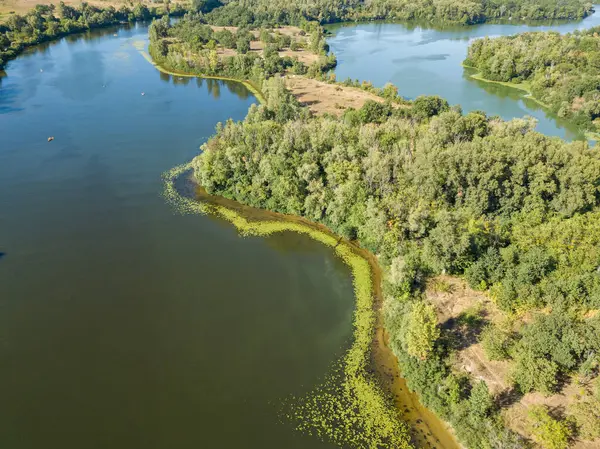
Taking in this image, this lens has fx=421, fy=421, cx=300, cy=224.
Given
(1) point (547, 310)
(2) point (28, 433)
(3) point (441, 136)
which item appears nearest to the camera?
(2) point (28, 433)

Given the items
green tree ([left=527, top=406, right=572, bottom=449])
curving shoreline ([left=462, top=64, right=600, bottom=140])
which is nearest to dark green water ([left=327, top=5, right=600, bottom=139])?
curving shoreline ([left=462, top=64, right=600, bottom=140])

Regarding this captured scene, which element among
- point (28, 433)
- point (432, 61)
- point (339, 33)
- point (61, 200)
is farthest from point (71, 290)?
point (339, 33)

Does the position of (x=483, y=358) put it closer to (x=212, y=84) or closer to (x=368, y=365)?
(x=368, y=365)

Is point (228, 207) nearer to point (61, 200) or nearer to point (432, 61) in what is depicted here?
point (61, 200)

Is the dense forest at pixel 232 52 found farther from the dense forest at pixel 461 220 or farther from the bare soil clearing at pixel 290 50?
the dense forest at pixel 461 220

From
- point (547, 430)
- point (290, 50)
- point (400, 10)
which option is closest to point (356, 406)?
point (547, 430)

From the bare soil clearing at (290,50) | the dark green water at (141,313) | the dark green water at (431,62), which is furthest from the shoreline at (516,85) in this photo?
the dark green water at (141,313)
